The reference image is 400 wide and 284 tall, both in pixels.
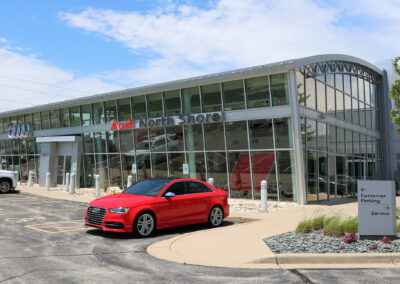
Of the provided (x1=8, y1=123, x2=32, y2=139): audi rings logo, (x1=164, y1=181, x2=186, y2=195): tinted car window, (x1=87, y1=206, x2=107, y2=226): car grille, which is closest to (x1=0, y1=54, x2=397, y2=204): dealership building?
(x1=8, y1=123, x2=32, y2=139): audi rings logo

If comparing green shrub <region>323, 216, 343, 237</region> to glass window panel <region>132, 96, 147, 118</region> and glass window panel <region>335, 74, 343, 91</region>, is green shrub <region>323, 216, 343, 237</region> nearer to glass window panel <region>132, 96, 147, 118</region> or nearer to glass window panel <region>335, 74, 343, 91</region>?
glass window panel <region>335, 74, 343, 91</region>

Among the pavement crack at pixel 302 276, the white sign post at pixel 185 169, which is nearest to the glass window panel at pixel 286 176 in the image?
the white sign post at pixel 185 169

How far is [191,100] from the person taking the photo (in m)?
22.7

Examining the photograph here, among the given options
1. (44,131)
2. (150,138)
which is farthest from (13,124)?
(150,138)

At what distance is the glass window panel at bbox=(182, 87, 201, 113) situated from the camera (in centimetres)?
2239

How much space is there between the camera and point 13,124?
3728cm

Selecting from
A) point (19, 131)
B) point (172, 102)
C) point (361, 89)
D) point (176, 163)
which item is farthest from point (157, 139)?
point (19, 131)

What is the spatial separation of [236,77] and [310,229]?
1149cm

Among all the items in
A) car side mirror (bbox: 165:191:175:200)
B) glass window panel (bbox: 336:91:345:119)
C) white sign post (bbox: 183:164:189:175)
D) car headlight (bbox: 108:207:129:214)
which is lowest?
car headlight (bbox: 108:207:129:214)

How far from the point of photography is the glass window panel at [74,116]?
99.8ft

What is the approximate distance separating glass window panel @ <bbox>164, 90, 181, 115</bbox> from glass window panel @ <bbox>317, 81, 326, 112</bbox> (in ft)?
25.1

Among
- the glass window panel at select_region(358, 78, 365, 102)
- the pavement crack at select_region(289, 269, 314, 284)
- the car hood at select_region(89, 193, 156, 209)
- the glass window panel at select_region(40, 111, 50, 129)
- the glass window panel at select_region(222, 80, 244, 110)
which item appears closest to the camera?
the pavement crack at select_region(289, 269, 314, 284)

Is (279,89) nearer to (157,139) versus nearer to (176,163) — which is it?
(176,163)

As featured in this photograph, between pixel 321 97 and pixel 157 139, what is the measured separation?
9.74 meters
